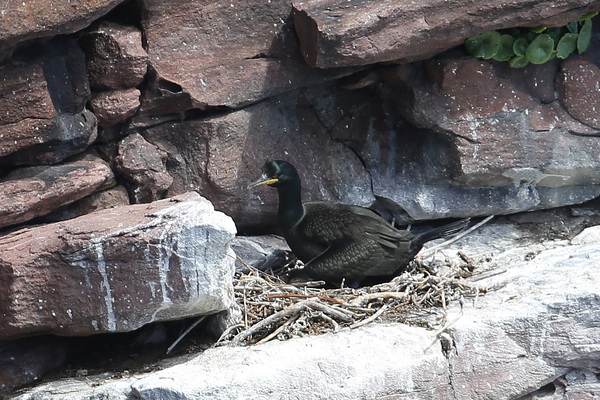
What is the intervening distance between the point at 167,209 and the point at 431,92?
196 cm

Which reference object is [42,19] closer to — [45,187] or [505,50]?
[45,187]

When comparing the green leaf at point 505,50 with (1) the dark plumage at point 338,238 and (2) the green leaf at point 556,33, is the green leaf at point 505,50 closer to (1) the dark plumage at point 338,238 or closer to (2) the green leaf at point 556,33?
(2) the green leaf at point 556,33

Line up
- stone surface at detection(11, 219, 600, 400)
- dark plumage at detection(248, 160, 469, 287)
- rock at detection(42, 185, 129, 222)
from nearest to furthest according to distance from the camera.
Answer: stone surface at detection(11, 219, 600, 400) → rock at detection(42, 185, 129, 222) → dark plumage at detection(248, 160, 469, 287)

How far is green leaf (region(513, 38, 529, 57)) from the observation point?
18.2ft

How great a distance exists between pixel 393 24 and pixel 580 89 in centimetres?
133

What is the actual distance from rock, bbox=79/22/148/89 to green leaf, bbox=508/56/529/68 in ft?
6.94

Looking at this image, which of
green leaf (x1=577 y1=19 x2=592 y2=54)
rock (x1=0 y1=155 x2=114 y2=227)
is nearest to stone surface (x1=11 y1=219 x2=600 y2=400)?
rock (x1=0 y1=155 x2=114 y2=227)

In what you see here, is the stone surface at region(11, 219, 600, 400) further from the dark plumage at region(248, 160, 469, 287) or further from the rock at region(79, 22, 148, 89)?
the rock at region(79, 22, 148, 89)

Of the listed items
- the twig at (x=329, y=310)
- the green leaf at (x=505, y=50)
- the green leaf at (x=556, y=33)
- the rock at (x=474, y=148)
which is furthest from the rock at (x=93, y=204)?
the green leaf at (x=556, y=33)

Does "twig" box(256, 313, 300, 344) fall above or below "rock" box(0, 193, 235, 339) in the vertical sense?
below

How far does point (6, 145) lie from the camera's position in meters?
4.61

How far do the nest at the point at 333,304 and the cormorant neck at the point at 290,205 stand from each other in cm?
38

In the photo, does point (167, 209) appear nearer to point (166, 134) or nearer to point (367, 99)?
point (166, 134)

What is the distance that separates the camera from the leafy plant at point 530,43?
5523mm
